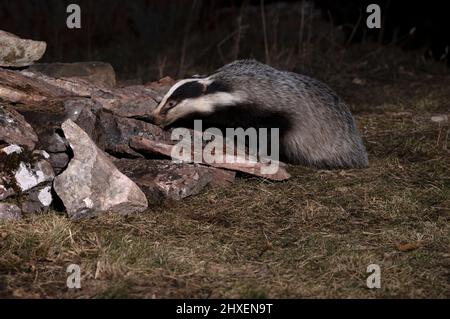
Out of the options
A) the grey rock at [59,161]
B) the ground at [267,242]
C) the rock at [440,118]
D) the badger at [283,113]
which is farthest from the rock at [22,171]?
the rock at [440,118]

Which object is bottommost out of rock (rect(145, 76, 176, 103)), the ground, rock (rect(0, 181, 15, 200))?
the ground

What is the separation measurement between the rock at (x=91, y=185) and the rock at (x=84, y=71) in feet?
4.26

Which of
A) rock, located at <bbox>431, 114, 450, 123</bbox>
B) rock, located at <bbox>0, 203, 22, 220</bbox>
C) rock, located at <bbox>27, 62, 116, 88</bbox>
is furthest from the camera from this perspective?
rock, located at <bbox>431, 114, 450, 123</bbox>

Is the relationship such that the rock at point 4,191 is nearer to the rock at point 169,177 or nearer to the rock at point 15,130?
the rock at point 15,130

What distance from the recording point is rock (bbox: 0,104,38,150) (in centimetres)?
417

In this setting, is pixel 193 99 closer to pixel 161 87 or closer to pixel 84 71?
pixel 161 87

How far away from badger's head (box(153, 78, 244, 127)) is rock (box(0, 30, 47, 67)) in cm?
92

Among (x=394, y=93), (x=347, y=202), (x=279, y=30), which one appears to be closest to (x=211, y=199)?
(x=347, y=202)

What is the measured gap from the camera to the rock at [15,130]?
4168 millimetres

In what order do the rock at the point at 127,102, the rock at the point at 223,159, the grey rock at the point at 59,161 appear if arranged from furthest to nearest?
1. the rock at the point at 127,102
2. the rock at the point at 223,159
3. the grey rock at the point at 59,161

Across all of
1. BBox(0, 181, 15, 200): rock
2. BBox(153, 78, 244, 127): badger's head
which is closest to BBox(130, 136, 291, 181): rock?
BBox(153, 78, 244, 127): badger's head

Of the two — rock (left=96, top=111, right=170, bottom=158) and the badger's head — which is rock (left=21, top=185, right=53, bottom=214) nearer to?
rock (left=96, top=111, right=170, bottom=158)

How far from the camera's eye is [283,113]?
5.11 metres

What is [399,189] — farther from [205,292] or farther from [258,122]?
[205,292]
